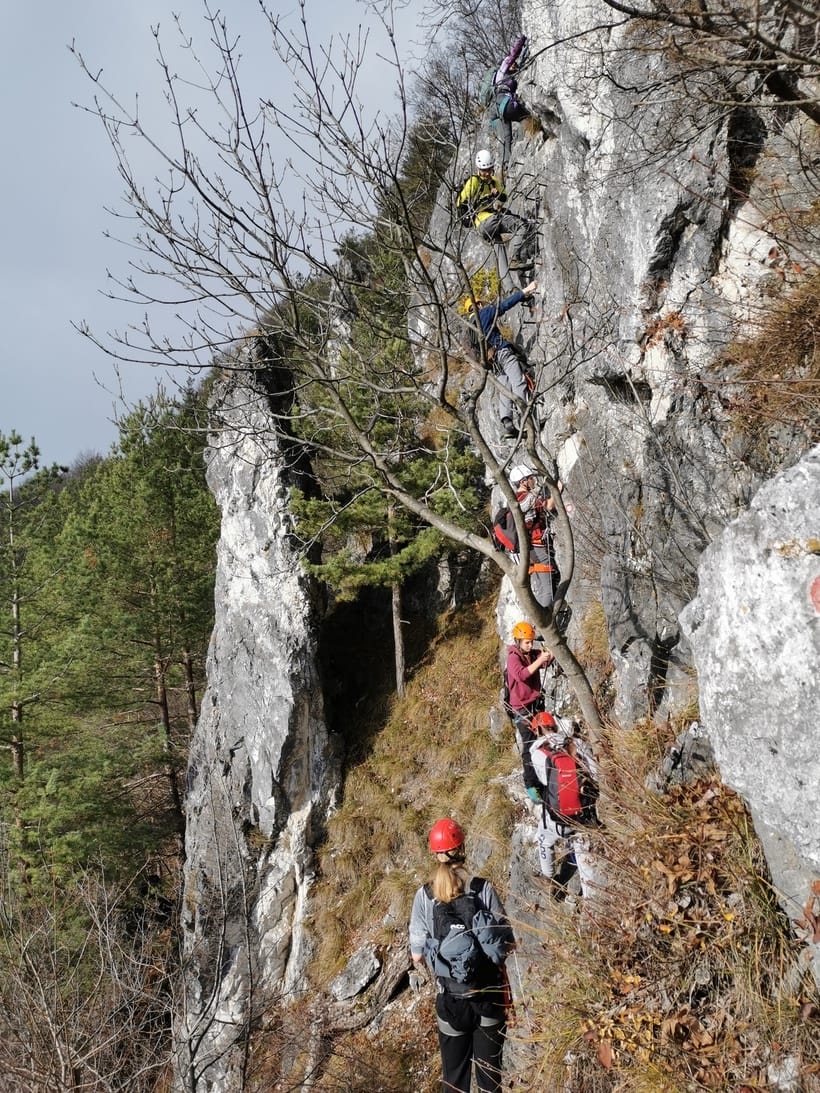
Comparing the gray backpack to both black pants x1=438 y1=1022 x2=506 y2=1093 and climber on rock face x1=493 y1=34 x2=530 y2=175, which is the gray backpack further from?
climber on rock face x1=493 y1=34 x2=530 y2=175

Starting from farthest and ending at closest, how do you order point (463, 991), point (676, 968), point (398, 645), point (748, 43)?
1. point (398, 645)
2. point (463, 991)
3. point (676, 968)
4. point (748, 43)

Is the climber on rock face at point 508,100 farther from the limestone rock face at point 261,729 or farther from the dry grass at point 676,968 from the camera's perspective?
the dry grass at point 676,968

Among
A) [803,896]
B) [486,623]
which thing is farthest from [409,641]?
[803,896]

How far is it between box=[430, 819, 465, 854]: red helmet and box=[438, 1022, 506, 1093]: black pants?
4.20 ft

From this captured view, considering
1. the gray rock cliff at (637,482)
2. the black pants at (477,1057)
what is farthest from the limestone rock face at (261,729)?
the black pants at (477,1057)

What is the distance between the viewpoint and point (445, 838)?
477cm

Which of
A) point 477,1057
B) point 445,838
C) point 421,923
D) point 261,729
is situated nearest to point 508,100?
point 445,838

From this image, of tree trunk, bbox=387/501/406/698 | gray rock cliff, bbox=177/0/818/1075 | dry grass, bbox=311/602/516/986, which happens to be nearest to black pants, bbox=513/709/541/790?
gray rock cliff, bbox=177/0/818/1075

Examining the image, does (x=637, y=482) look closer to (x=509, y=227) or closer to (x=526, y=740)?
(x=526, y=740)

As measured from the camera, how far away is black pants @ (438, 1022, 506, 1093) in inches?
185

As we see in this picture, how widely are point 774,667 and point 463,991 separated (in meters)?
3.33

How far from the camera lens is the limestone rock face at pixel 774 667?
2.85m

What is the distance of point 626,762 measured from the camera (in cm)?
461

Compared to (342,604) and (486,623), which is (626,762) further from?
(342,604)
